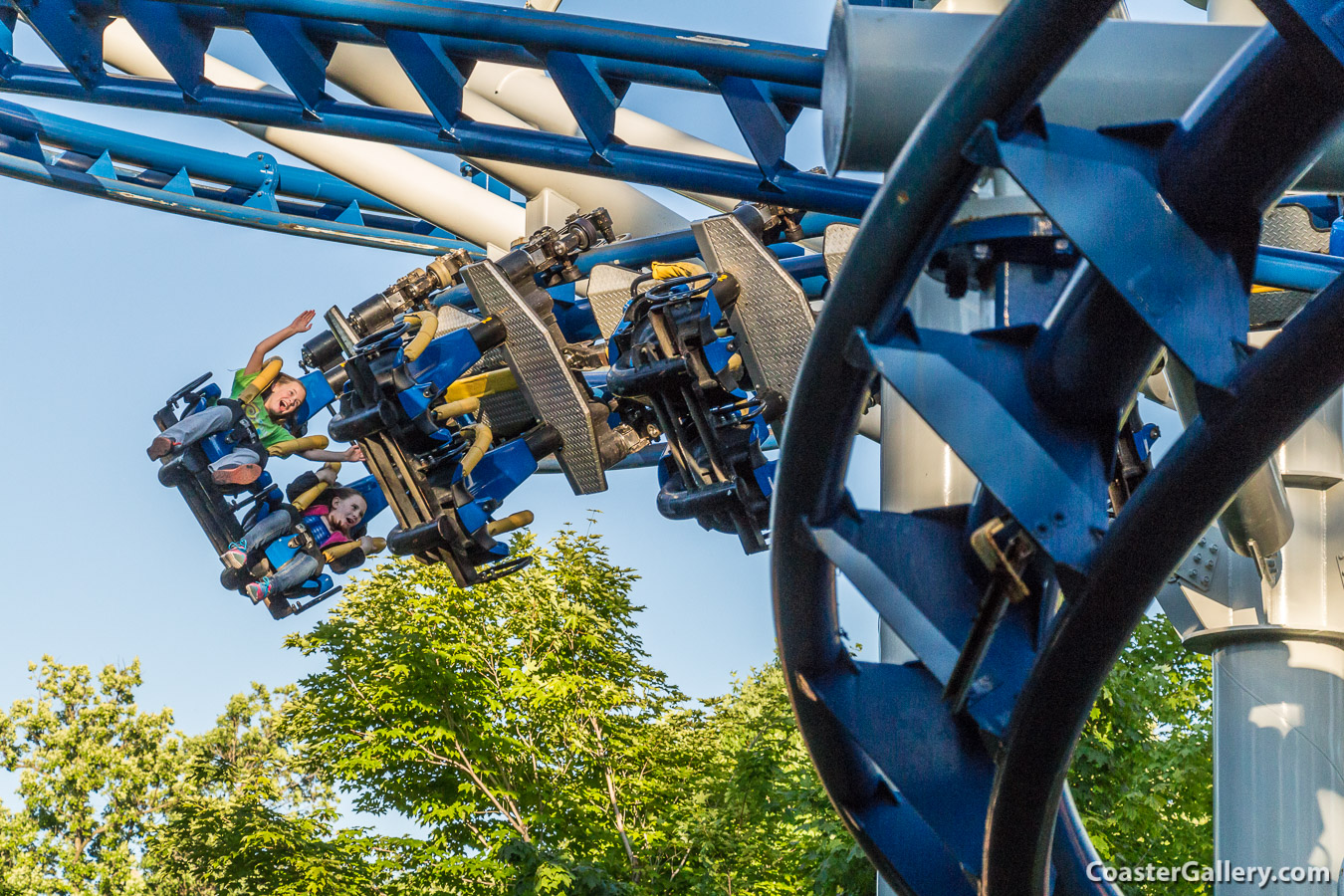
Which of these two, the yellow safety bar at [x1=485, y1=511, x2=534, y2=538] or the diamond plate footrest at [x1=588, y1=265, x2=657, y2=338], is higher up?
the diamond plate footrest at [x1=588, y1=265, x2=657, y2=338]

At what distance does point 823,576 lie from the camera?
3559 millimetres

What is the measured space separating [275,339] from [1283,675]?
19.8 feet

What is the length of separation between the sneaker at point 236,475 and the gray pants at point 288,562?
0.90ft

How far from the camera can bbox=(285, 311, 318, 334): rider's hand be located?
915 centimetres

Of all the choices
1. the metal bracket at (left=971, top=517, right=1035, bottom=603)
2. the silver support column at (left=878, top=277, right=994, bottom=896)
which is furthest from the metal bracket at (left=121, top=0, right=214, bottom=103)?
the metal bracket at (left=971, top=517, right=1035, bottom=603)

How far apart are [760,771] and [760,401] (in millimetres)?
8798

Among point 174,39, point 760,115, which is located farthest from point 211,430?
point 760,115

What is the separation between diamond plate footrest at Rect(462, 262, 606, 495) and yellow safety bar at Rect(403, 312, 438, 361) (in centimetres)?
36

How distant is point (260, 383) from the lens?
8.98m

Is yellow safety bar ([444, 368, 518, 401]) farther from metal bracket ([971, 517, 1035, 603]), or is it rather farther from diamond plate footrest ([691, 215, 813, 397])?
metal bracket ([971, 517, 1035, 603])

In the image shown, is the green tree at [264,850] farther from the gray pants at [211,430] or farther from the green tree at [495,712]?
the gray pants at [211,430]

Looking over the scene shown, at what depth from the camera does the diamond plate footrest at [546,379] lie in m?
7.86

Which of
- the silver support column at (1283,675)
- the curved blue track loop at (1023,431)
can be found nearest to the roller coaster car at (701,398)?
the silver support column at (1283,675)

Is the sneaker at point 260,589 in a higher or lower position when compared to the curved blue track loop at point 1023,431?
higher
